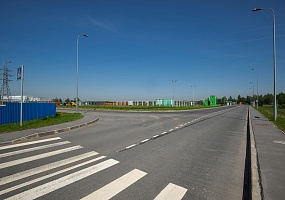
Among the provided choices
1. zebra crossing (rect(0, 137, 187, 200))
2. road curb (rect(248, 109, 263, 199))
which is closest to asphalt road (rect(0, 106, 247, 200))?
zebra crossing (rect(0, 137, 187, 200))

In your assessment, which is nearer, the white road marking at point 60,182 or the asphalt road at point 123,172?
the white road marking at point 60,182

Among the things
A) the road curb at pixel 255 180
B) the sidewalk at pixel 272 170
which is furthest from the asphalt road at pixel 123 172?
the sidewalk at pixel 272 170

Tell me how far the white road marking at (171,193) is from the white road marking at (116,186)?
71 cm

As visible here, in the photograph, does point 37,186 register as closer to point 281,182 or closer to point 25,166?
point 25,166

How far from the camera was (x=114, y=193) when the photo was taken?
363 cm

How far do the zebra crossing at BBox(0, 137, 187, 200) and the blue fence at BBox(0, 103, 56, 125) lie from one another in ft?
26.7

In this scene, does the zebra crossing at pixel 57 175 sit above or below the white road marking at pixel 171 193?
above

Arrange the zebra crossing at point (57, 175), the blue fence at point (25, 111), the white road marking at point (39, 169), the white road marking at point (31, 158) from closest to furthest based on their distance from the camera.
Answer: the zebra crossing at point (57, 175)
the white road marking at point (39, 169)
the white road marking at point (31, 158)
the blue fence at point (25, 111)

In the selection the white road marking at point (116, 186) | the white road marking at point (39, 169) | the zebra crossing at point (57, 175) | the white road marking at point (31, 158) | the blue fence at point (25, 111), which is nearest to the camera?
the white road marking at point (116, 186)

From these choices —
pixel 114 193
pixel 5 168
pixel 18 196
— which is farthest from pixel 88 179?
pixel 5 168

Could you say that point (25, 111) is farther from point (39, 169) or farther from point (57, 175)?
point (57, 175)

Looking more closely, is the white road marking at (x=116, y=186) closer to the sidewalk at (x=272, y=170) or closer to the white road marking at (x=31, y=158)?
the sidewalk at (x=272, y=170)

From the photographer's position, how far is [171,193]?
12.1ft

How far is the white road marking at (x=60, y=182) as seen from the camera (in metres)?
3.53
